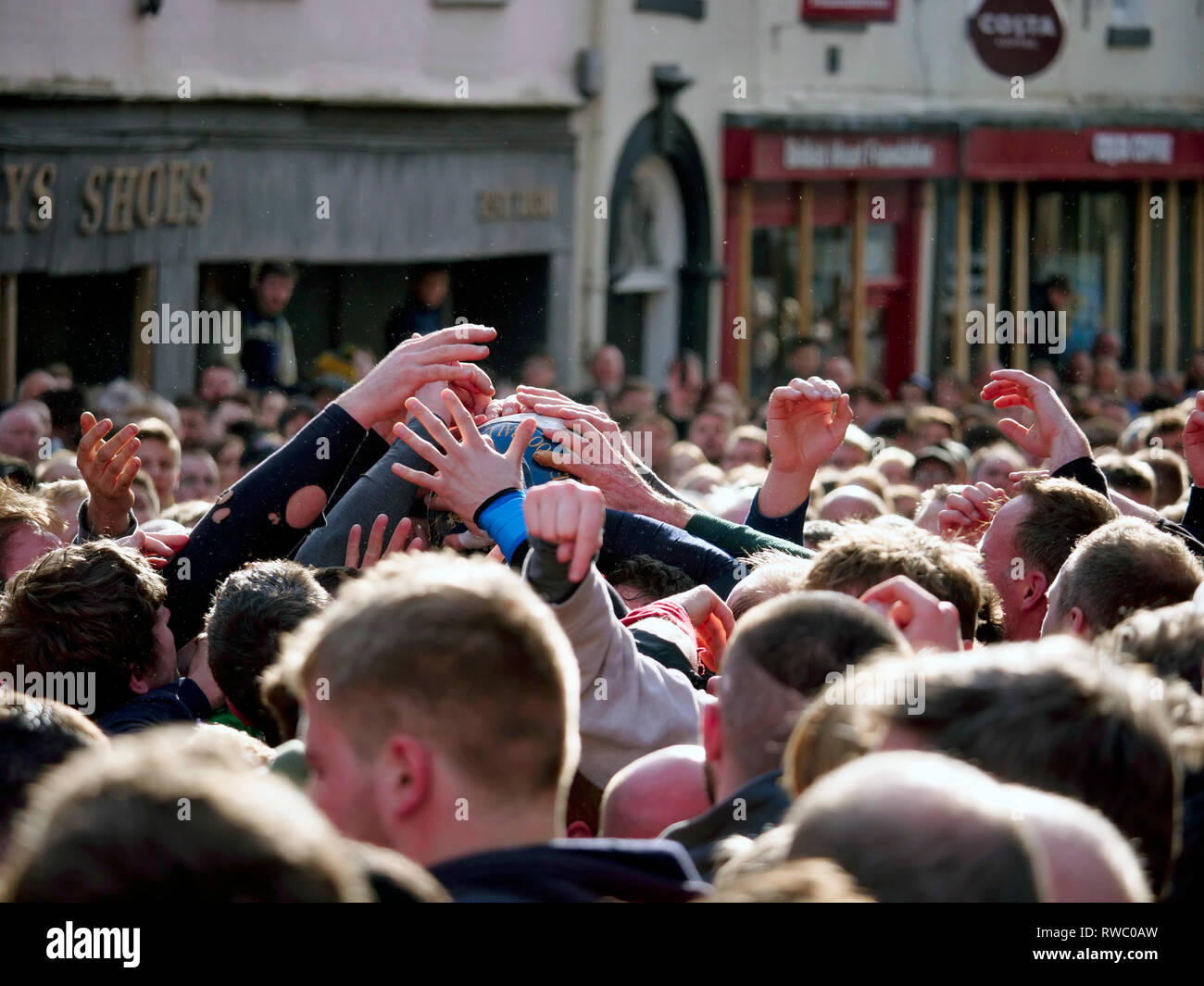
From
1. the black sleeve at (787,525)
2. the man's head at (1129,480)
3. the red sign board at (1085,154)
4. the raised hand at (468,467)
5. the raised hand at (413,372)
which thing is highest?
the red sign board at (1085,154)

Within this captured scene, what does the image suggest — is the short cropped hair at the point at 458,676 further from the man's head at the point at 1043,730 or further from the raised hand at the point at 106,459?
the raised hand at the point at 106,459

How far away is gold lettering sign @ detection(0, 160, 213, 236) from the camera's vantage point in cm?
1077

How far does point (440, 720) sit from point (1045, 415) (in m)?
3.33

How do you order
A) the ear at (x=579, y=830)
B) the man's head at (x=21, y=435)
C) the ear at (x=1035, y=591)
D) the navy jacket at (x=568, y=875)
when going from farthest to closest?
the man's head at (x=21, y=435) → the ear at (x=1035, y=591) → the ear at (x=579, y=830) → the navy jacket at (x=568, y=875)

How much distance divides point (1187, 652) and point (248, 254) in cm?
1076

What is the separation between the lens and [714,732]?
2.70m

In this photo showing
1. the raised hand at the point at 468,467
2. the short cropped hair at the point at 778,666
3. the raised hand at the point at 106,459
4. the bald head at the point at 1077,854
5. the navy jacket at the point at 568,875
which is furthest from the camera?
the raised hand at the point at 106,459

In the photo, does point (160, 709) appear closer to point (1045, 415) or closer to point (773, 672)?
point (773, 672)

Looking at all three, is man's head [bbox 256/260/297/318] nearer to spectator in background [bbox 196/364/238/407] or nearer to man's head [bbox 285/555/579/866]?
spectator in background [bbox 196/364/238/407]

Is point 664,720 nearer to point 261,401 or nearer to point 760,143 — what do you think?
point 261,401

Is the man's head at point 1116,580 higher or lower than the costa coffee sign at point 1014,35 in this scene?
lower

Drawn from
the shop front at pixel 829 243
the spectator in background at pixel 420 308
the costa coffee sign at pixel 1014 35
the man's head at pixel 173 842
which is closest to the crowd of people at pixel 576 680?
the man's head at pixel 173 842

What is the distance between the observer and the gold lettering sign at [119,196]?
10.8 meters

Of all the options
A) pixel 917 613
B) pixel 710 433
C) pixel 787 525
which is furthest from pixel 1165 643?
pixel 710 433
